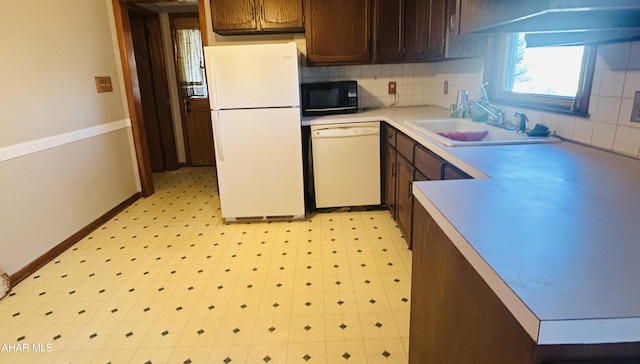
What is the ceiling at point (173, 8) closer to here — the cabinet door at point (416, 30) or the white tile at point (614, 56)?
the cabinet door at point (416, 30)

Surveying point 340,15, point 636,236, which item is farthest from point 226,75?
point 636,236

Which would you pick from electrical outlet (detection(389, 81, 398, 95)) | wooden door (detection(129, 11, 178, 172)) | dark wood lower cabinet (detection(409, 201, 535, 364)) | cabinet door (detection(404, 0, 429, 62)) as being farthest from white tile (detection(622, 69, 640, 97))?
wooden door (detection(129, 11, 178, 172))

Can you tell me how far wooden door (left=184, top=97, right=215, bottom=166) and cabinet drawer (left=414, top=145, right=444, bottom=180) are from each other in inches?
145

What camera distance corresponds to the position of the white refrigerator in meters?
2.86

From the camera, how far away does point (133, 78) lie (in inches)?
149

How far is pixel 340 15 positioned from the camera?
10.5 feet

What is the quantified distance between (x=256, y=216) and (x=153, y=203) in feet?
4.42

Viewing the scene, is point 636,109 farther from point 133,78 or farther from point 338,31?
point 133,78

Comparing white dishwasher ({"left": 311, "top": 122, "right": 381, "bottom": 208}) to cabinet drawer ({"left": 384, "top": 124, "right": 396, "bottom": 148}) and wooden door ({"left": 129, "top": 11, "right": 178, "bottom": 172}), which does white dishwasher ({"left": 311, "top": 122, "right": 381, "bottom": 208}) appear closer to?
cabinet drawer ({"left": 384, "top": 124, "right": 396, "bottom": 148})

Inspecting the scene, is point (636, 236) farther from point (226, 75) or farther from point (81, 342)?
point (226, 75)

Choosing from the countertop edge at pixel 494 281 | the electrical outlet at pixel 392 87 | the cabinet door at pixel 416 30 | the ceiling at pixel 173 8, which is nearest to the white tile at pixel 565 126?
the countertop edge at pixel 494 281

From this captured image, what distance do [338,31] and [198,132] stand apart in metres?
2.84

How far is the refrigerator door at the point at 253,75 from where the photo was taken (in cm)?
284

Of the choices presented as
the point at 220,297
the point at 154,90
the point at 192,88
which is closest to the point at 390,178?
the point at 220,297
